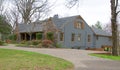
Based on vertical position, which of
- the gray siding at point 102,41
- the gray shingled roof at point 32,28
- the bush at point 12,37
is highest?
the gray shingled roof at point 32,28

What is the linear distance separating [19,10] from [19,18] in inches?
128

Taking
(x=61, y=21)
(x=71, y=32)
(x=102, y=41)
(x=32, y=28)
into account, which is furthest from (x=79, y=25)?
(x=32, y=28)

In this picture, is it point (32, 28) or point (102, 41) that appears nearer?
point (32, 28)

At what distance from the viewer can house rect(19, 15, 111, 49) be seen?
42844mm

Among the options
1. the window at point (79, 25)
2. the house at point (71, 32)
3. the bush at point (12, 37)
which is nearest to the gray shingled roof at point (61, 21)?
the house at point (71, 32)

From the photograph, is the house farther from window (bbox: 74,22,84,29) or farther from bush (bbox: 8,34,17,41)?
bush (bbox: 8,34,17,41)

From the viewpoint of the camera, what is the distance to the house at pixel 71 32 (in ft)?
141

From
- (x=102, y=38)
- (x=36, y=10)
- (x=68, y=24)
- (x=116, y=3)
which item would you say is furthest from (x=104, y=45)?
(x=116, y=3)

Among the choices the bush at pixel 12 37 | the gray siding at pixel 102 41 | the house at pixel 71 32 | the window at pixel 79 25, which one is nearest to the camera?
the house at pixel 71 32

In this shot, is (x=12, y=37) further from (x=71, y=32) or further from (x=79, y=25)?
(x=79, y=25)

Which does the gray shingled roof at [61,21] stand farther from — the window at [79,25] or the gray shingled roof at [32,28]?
the gray shingled roof at [32,28]

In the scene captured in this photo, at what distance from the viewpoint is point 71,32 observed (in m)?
44.5

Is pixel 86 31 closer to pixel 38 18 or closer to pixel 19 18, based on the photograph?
pixel 38 18

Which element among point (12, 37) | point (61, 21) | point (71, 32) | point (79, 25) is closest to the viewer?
point (61, 21)
